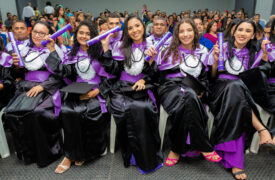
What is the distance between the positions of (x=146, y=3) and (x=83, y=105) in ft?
47.5

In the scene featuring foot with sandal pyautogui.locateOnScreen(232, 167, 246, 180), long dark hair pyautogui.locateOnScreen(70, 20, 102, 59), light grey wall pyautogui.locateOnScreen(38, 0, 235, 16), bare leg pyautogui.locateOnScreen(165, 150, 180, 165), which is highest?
light grey wall pyautogui.locateOnScreen(38, 0, 235, 16)

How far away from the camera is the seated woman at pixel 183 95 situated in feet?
6.72

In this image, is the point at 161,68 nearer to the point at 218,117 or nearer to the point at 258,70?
the point at 218,117

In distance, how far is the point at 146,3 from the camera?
591 inches

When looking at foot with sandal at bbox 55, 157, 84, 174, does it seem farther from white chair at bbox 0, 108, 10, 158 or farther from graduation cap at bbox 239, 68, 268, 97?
graduation cap at bbox 239, 68, 268, 97

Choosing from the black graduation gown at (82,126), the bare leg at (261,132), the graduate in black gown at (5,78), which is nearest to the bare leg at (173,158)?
the black graduation gown at (82,126)

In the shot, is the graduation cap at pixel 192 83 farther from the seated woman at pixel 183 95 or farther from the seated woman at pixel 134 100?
the seated woman at pixel 134 100

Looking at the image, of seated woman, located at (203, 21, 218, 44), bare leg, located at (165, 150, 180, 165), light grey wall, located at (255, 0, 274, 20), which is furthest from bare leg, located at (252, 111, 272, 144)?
light grey wall, located at (255, 0, 274, 20)

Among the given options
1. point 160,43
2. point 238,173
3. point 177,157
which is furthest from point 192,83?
point 238,173

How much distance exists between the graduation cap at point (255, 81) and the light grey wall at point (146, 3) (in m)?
13.9

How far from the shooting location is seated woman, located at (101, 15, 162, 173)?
2086 millimetres

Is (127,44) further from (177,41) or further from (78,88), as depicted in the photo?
(78,88)

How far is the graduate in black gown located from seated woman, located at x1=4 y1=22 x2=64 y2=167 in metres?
0.08

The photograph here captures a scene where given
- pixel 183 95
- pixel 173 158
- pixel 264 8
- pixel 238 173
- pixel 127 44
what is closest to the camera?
pixel 238 173
